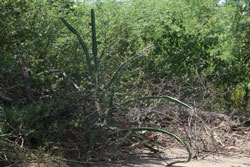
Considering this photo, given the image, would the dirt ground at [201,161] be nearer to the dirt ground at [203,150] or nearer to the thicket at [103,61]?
the dirt ground at [203,150]

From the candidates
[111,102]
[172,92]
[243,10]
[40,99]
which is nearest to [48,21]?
[40,99]

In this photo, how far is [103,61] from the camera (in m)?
5.71

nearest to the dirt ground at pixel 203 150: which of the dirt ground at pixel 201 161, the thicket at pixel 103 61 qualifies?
the dirt ground at pixel 201 161

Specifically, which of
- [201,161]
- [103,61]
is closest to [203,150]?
[201,161]

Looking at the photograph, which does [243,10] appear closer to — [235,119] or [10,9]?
[235,119]

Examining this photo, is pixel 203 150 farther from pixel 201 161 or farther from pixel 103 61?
pixel 103 61

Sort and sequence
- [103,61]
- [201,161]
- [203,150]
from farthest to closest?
[103,61]
[203,150]
[201,161]

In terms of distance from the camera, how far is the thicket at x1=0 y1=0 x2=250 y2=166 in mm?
4664

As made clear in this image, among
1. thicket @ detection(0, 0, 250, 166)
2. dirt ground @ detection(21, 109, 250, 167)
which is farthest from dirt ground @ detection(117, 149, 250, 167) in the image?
thicket @ detection(0, 0, 250, 166)

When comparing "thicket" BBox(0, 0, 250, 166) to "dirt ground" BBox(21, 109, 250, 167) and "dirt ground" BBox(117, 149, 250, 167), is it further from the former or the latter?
"dirt ground" BBox(117, 149, 250, 167)

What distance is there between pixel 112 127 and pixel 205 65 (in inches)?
125

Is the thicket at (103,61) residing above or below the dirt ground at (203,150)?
above

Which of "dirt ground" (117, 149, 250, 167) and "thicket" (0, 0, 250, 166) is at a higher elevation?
"thicket" (0, 0, 250, 166)

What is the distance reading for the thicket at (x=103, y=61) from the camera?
4664mm
